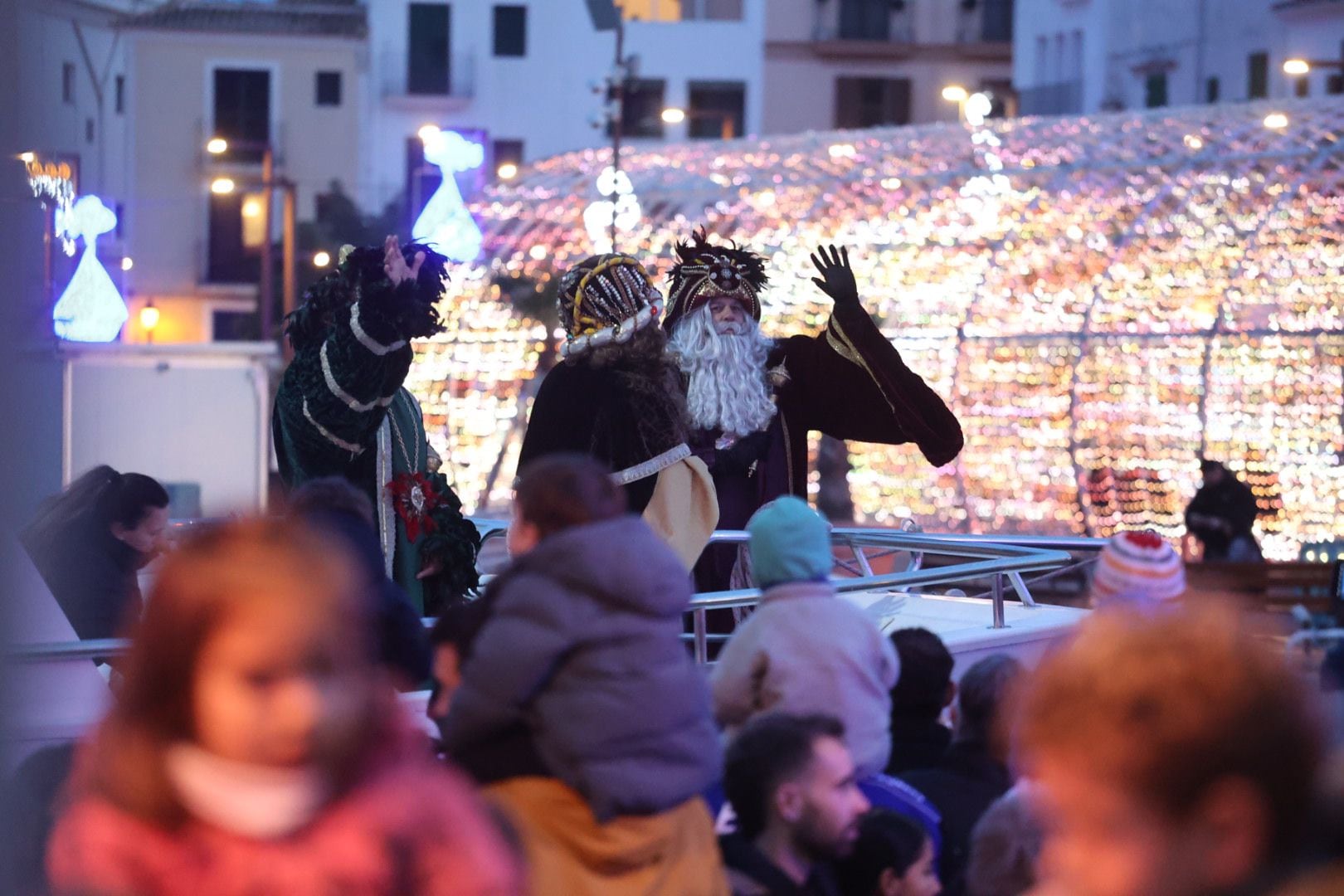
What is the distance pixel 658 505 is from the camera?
20.1 ft

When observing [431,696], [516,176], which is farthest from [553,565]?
[516,176]

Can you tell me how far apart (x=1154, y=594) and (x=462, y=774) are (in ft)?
5.73

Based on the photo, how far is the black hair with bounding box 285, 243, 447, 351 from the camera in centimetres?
587

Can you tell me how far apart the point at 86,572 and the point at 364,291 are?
107 centimetres

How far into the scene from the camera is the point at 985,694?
4.46 meters

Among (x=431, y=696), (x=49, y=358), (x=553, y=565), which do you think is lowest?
(x=431, y=696)

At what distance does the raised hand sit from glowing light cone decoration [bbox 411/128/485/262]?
5629mm

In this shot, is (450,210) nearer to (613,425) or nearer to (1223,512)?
(1223,512)

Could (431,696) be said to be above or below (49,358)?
below

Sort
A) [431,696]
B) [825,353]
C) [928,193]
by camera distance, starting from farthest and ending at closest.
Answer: [928,193] → [825,353] → [431,696]

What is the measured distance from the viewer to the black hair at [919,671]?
4727mm

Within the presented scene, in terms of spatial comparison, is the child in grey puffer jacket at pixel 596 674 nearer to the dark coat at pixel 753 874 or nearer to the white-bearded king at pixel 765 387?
the dark coat at pixel 753 874

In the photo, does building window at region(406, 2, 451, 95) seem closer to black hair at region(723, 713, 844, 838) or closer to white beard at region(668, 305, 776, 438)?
white beard at region(668, 305, 776, 438)

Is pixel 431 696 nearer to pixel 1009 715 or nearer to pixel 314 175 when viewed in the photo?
pixel 1009 715
